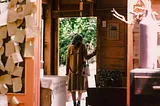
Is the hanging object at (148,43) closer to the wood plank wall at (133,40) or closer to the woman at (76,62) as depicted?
the wood plank wall at (133,40)

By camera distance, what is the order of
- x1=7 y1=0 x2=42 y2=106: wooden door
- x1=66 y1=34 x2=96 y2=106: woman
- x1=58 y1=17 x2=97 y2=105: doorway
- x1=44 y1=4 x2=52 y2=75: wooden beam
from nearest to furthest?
1. x1=7 y1=0 x2=42 y2=106: wooden door
2. x1=66 y1=34 x2=96 y2=106: woman
3. x1=44 y1=4 x2=52 y2=75: wooden beam
4. x1=58 y1=17 x2=97 y2=105: doorway

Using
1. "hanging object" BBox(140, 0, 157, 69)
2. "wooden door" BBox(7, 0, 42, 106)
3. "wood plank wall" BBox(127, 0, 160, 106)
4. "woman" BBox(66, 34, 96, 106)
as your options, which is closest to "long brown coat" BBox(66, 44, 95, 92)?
"woman" BBox(66, 34, 96, 106)

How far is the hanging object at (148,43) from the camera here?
2676mm

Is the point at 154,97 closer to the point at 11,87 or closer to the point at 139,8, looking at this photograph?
the point at 139,8

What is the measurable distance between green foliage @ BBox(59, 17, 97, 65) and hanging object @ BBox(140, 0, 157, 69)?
18.9ft

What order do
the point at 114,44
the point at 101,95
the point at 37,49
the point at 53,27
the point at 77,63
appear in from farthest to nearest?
the point at 53,27 < the point at 114,44 < the point at 77,63 < the point at 101,95 < the point at 37,49

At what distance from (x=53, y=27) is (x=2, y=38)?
173 inches

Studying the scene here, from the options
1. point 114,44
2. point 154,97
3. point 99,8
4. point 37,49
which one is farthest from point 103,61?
point 154,97

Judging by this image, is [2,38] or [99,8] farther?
[99,8]

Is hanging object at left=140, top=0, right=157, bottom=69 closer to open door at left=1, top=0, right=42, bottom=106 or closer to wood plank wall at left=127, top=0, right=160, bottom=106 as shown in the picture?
wood plank wall at left=127, top=0, right=160, bottom=106

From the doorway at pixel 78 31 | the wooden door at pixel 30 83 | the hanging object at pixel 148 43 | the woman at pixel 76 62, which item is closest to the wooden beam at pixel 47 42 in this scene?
the woman at pixel 76 62

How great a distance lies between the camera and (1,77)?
9.45 ft

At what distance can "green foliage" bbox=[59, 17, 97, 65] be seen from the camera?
27.9 feet

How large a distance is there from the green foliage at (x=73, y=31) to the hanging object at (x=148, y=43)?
5760 mm
